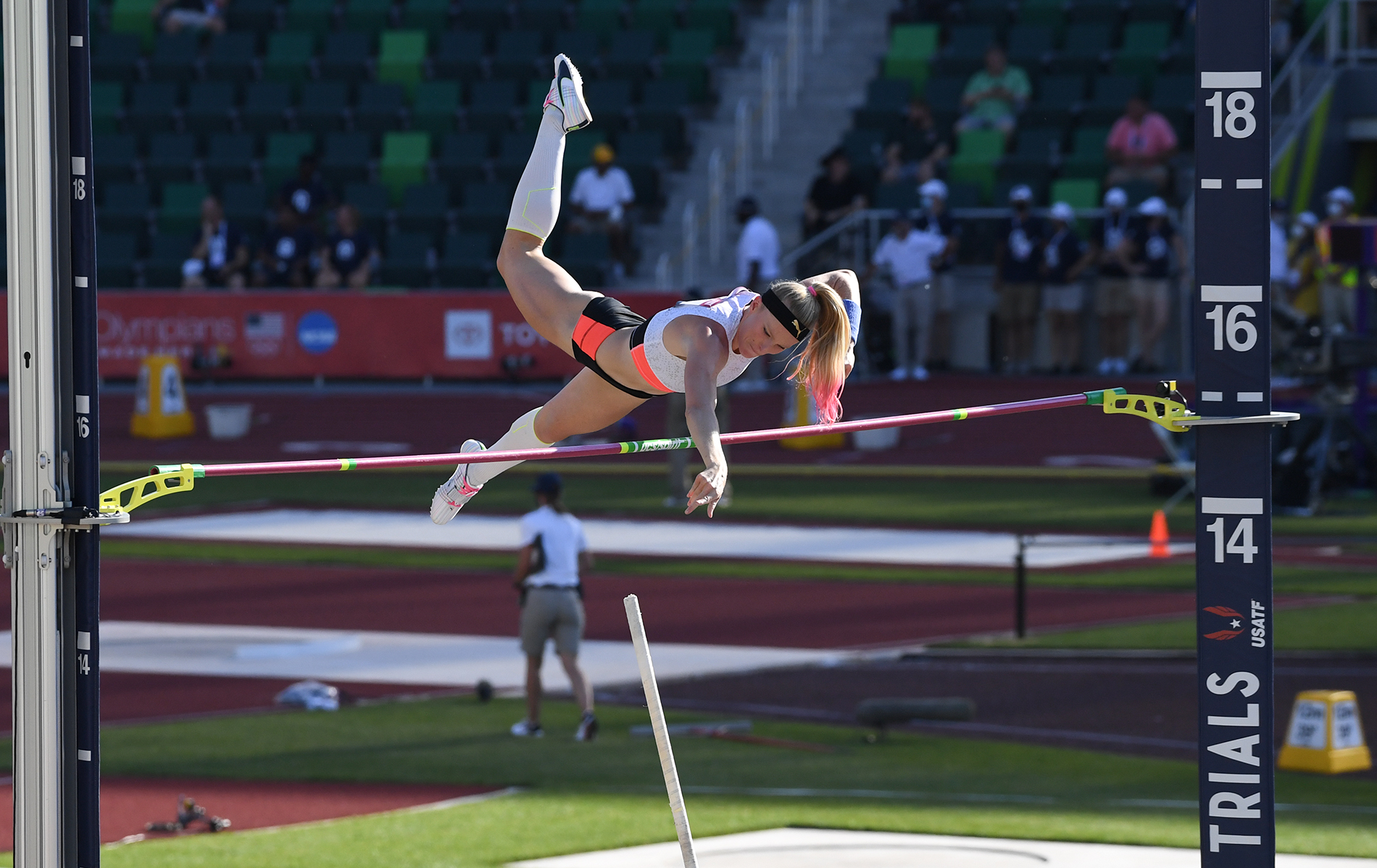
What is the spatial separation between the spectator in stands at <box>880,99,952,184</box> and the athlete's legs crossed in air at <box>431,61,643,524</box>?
18000 millimetres

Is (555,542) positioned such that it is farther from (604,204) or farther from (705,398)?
(604,204)

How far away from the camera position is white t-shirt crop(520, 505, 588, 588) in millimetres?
12109

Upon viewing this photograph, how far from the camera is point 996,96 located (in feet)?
80.0

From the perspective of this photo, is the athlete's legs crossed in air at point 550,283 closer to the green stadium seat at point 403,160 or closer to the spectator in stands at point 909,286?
the spectator in stands at point 909,286

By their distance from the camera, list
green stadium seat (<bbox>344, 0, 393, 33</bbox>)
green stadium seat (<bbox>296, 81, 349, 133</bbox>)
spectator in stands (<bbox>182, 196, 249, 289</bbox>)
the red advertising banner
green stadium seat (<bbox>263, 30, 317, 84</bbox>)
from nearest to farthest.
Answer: the red advertising banner
spectator in stands (<bbox>182, 196, 249, 289</bbox>)
green stadium seat (<bbox>296, 81, 349, 133</bbox>)
green stadium seat (<bbox>263, 30, 317, 84</bbox>)
green stadium seat (<bbox>344, 0, 393, 33</bbox>)

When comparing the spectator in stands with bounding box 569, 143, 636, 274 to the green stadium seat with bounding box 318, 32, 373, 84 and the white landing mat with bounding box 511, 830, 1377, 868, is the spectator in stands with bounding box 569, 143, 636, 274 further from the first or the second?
the white landing mat with bounding box 511, 830, 1377, 868

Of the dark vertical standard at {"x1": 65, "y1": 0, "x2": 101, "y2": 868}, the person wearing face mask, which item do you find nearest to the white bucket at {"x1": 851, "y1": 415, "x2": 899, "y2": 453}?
the person wearing face mask

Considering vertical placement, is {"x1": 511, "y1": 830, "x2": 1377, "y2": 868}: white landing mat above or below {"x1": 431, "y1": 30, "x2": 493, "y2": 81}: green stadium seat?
below

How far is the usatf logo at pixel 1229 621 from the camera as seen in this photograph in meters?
5.18

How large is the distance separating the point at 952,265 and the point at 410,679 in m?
10.6

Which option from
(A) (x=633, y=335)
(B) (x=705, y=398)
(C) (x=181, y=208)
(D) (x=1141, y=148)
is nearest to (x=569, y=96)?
(A) (x=633, y=335)

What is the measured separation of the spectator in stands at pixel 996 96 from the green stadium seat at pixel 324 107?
803 centimetres

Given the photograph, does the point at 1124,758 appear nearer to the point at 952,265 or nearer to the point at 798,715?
the point at 798,715

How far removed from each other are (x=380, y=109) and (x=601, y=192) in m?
5.94
